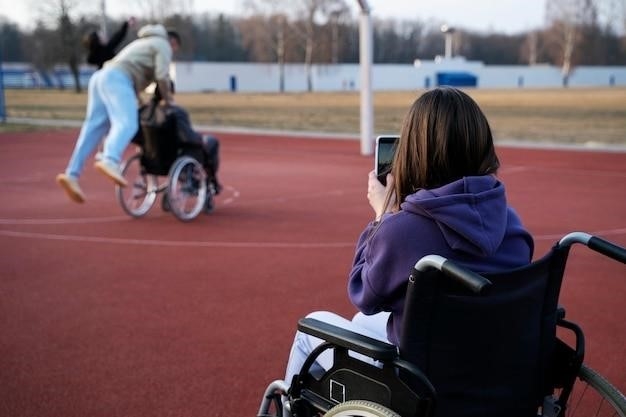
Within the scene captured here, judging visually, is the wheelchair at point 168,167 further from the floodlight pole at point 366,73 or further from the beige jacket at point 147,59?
the floodlight pole at point 366,73

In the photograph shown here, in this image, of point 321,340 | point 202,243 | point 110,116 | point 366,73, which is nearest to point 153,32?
point 110,116

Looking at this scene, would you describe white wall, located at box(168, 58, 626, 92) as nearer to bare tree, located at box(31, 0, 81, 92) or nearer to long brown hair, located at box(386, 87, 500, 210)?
bare tree, located at box(31, 0, 81, 92)

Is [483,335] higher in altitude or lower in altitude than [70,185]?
higher

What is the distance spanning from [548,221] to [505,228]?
581cm

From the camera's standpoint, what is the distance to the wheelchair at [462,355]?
2.09 metres

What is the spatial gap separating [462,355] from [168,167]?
5741mm

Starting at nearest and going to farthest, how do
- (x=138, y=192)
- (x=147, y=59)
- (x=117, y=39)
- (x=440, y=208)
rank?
(x=440, y=208) < (x=147, y=59) < (x=138, y=192) < (x=117, y=39)

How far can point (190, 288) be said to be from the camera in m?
5.33

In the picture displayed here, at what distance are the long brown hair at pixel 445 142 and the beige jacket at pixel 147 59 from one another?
5.54 meters

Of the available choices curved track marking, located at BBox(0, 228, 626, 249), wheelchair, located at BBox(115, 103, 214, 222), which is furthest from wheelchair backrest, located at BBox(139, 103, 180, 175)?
curved track marking, located at BBox(0, 228, 626, 249)

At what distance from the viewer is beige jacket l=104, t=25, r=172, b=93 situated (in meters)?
7.51

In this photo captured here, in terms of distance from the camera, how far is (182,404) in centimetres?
347

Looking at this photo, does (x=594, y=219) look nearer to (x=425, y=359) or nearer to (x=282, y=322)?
(x=282, y=322)

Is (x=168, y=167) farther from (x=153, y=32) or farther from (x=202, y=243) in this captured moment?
(x=153, y=32)
